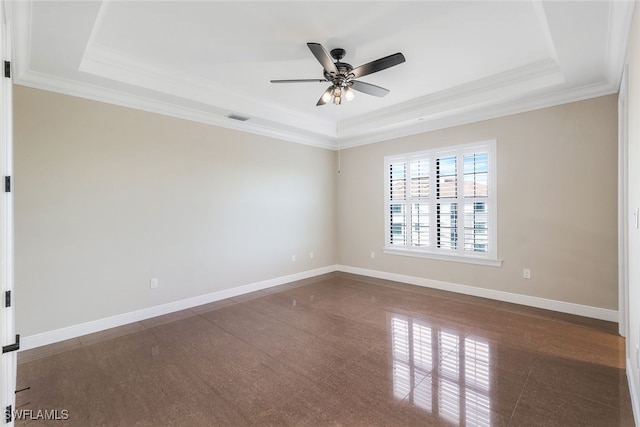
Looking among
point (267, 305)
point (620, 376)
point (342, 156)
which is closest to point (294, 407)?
point (267, 305)

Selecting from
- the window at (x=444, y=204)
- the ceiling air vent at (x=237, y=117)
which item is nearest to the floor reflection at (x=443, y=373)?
the window at (x=444, y=204)

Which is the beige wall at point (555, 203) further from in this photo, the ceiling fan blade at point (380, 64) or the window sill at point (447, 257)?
the ceiling fan blade at point (380, 64)

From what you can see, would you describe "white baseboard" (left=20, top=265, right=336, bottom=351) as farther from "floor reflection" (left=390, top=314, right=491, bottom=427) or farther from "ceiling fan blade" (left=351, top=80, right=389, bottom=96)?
"ceiling fan blade" (left=351, top=80, right=389, bottom=96)

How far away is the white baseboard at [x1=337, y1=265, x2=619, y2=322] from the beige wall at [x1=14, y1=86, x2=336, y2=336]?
199 cm

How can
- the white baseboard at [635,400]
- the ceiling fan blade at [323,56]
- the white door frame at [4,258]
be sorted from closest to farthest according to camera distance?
1. the white door frame at [4,258]
2. the white baseboard at [635,400]
3. the ceiling fan blade at [323,56]

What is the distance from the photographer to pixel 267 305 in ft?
13.8

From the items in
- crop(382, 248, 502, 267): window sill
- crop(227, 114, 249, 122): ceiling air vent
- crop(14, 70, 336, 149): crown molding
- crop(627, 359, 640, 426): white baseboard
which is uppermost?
crop(227, 114, 249, 122): ceiling air vent

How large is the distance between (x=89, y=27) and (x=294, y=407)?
10.5ft

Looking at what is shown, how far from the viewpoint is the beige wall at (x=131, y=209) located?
304 centimetres

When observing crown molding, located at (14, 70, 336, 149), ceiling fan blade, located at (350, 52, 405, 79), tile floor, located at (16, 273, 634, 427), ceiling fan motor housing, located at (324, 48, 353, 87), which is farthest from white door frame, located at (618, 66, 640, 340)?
crown molding, located at (14, 70, 336, 149)

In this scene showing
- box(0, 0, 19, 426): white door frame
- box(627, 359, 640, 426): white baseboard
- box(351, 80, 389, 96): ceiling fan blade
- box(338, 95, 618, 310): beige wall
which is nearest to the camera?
box(0, 0, 19, 426): white door frame

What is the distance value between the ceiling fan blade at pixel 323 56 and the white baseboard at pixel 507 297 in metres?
3.63

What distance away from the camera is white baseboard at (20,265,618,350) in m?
3.15

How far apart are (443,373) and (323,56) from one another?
2858 millimetres
